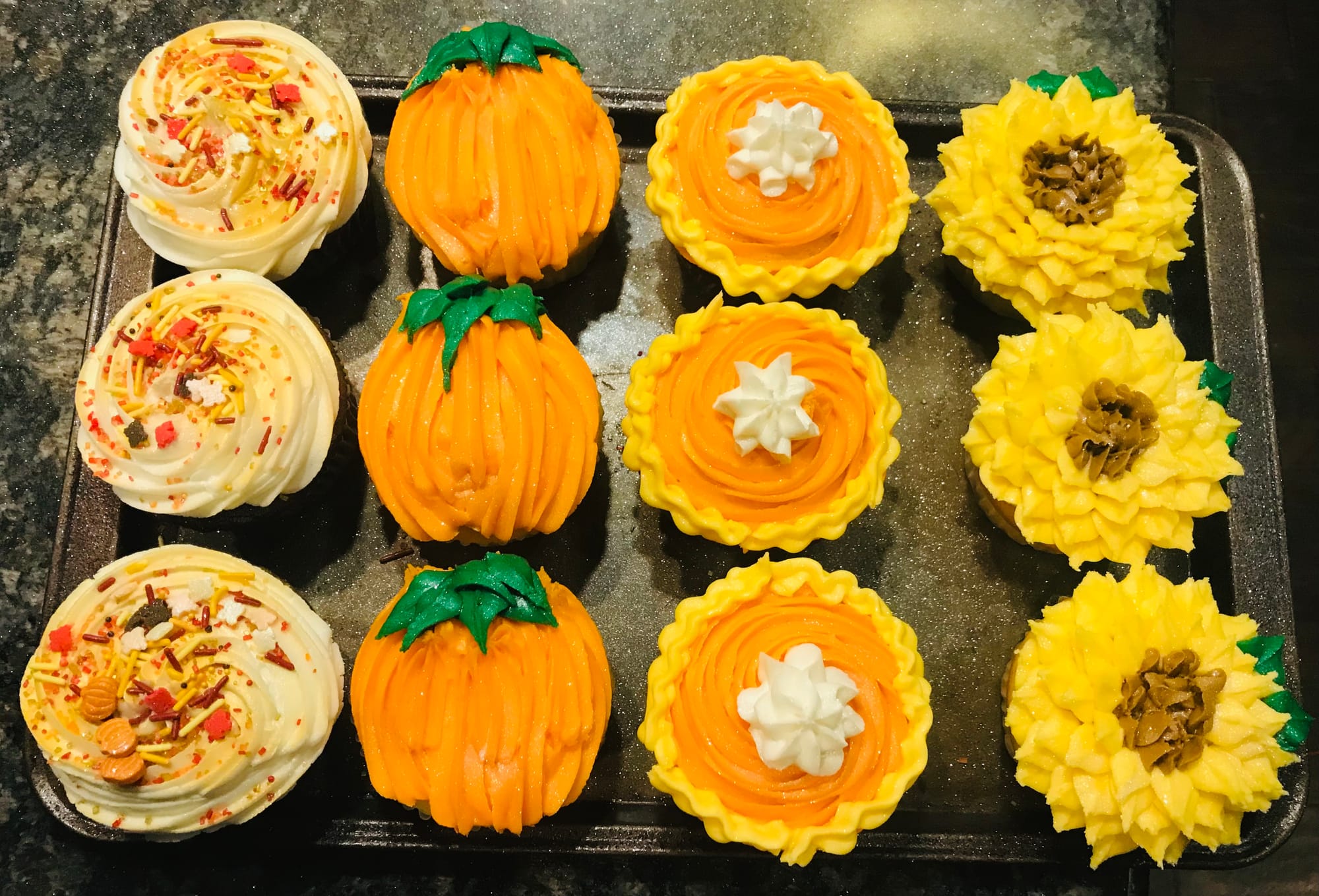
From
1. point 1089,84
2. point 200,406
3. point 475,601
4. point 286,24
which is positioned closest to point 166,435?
point 200,406

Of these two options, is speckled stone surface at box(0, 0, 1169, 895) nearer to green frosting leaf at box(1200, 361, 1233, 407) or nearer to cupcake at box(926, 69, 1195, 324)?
cupcake at box(926, 69, 1195, 324)

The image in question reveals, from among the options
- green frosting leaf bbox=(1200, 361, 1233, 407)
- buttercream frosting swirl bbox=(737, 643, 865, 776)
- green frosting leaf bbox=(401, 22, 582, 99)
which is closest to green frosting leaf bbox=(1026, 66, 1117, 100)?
green frosting leaf bbox=(1200, 361, 1233, 407)

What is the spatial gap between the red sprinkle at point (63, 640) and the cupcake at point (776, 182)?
185 cm

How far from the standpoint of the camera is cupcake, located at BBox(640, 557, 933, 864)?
7.75 ft

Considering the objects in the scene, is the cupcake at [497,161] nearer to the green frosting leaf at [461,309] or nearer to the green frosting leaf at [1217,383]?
the green frosting leaf at [461,309]

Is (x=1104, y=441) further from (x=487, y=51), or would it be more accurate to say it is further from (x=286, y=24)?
(x=286, y=24)

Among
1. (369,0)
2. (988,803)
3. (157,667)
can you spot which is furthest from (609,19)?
(988,803)

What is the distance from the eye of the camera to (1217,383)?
271 cm

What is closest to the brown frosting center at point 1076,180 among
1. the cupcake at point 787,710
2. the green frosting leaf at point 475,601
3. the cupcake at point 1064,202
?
the cupcake at point 1064,202

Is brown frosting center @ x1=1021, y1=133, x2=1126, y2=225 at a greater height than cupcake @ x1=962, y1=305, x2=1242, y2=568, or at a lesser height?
greater

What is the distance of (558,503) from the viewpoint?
259 centimetres

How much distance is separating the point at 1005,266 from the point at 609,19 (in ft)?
5.13

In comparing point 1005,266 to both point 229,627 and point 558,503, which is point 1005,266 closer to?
point 558,503

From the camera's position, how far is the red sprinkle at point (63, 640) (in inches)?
97.0
